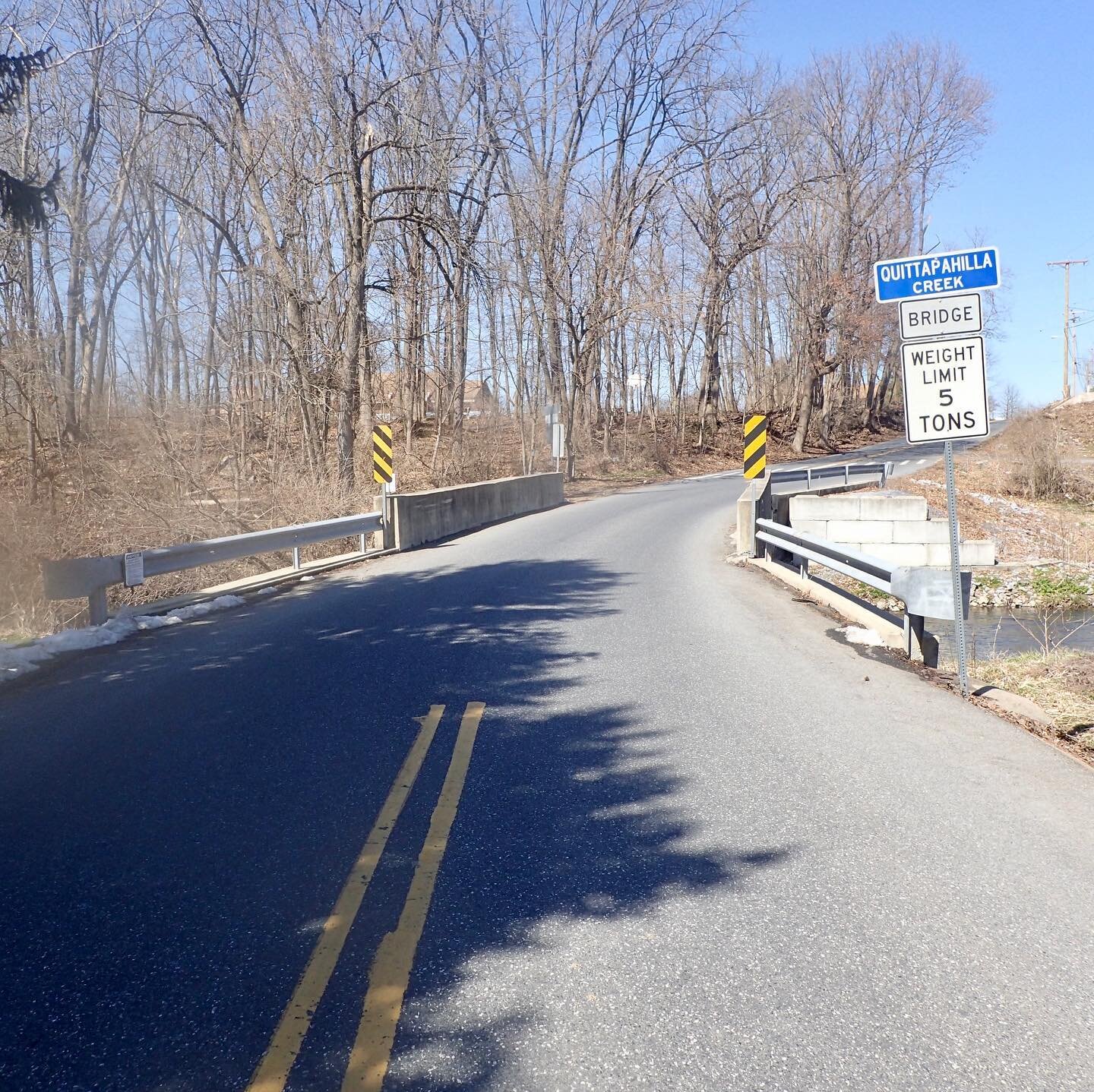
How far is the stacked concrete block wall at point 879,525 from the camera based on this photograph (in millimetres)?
20906

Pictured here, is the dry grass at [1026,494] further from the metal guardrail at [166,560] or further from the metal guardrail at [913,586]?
the metal guardrail at [166,560]

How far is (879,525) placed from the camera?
70.1 ft

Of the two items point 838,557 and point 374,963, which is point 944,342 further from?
point 374,963

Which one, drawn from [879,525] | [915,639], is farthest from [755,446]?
[915,639]

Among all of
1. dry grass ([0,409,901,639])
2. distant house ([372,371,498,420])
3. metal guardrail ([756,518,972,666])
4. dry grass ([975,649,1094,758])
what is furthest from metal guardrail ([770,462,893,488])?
dry grass ([975,649,1094,758])

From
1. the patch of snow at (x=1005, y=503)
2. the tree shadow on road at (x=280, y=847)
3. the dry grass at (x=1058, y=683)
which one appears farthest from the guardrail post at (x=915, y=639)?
the patch of snow at (x=1005, y=503)

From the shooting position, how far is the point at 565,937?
3711 millimetres

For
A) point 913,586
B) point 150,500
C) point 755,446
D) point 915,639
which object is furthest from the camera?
point 150,500

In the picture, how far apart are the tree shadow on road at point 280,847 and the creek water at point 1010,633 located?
6.34 meters

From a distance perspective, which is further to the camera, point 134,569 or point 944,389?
point 134,569

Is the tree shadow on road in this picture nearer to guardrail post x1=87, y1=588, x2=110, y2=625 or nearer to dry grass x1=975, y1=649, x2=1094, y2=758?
guardrail post x1=87, y1=588, x2=110, y2=625

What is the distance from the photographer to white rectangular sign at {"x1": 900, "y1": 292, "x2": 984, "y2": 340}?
7.48m

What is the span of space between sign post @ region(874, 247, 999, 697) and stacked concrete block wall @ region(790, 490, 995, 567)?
13.3 metres

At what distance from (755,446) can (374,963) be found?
51.2ft
